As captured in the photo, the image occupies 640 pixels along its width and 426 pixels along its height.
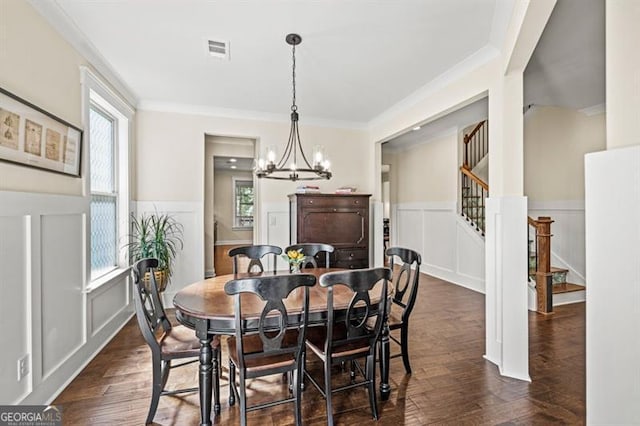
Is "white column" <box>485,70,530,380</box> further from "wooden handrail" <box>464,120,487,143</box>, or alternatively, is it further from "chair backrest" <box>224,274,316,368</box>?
"wooden handrail" <box>464,120,487,143</box>

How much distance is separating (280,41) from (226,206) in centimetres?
732

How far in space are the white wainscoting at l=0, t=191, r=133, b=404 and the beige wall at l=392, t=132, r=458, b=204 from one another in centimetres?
526

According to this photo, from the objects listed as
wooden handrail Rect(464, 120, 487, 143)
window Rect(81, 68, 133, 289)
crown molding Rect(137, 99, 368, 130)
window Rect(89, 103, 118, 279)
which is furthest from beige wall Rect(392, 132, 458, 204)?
window Rect(89, 103, 118, 279)

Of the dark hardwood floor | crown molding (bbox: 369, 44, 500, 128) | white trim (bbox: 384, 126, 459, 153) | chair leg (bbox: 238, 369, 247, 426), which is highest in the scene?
white trim (bbox: 384, 126, 459, 153)

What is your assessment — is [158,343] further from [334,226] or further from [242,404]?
[334,226]

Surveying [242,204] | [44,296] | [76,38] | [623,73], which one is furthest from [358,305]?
[242,204]

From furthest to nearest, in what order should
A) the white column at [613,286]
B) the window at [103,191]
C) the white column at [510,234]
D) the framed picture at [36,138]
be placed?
the window at [103,191], the white column at [510,234], the framed picture at [36,138], the white column at [613,286]

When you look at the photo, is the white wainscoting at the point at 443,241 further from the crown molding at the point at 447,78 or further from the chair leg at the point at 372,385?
the chair leg at the point at 372,385

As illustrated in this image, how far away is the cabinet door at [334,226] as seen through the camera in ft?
13.5

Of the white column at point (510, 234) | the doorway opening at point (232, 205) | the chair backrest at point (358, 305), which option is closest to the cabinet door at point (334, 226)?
the white column at point (510, 234)

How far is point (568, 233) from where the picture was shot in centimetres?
474

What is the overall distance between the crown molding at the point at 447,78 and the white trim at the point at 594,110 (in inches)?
108

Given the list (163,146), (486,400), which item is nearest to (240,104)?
(163,146)

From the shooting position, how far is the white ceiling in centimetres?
216
